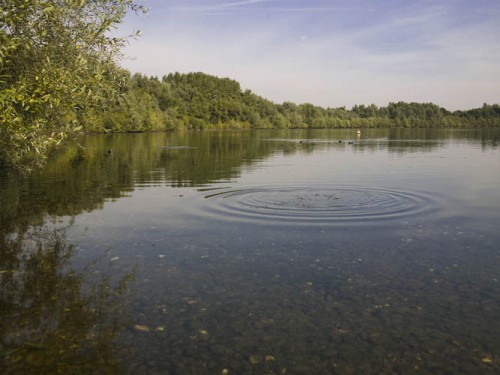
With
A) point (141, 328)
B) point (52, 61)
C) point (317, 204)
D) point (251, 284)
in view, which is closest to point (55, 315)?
point (141, 328)

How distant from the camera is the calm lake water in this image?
991cm

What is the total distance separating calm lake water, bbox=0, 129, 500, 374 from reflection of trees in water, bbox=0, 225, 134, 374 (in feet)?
0.15

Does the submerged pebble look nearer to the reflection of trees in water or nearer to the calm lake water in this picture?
the calm lake water

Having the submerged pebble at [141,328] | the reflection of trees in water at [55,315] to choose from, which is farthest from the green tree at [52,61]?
the submerged pebble at [141,328]

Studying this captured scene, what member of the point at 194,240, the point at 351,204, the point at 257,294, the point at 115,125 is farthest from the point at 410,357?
the point at 115,125

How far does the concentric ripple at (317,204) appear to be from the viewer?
2336 cm

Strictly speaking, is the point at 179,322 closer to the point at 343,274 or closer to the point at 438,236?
the point at 343,274

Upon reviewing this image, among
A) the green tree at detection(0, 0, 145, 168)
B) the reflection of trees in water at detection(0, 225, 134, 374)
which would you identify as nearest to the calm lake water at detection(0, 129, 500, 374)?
the reflection of trees in water at detection(0, 225, 134, 374)

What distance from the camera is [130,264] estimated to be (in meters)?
16.0

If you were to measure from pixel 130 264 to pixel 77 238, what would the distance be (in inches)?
186

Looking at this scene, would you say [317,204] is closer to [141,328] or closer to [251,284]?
[251,284]

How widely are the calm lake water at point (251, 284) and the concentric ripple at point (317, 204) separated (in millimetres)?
188

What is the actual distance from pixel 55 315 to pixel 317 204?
58.9 feet

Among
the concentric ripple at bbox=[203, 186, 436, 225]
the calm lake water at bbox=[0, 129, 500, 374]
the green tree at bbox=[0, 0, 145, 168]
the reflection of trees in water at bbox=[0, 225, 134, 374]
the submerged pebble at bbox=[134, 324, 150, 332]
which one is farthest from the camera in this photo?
the concentric ripple at bbox=[203, 186, 436, 225]
